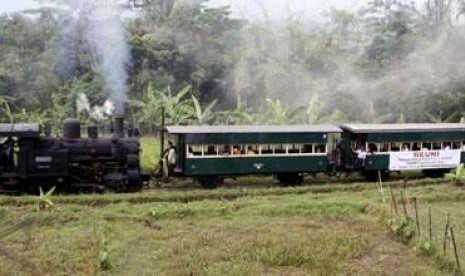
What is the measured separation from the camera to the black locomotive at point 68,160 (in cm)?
1862

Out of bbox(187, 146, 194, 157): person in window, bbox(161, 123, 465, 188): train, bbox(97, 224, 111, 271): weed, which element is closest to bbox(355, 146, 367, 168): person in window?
bbox(161, 123, 465, 188): train

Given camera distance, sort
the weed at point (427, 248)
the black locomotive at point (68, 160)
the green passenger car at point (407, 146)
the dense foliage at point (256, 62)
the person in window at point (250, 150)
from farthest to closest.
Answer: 1. the dense foliage at point (256, 62)
2. the green passenger car at point (407, 146)
3. the person in window at point (250, 150)
4. the black locomotive at point (68, 160)
5. the weed at point (427, 248)

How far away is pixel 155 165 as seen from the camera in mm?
22453

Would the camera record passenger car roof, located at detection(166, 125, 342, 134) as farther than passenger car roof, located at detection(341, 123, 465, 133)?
No

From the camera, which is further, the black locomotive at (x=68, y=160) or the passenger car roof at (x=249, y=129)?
the passenger car roof at (x=249, y=129)

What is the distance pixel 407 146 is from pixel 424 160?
847 millimetres

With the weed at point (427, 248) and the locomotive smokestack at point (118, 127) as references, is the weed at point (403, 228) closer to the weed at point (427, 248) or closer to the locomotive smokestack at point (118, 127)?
the weed at point (427, 248)

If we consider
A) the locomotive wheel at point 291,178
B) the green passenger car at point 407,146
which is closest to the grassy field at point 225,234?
the locomotive wheel at point 291,178

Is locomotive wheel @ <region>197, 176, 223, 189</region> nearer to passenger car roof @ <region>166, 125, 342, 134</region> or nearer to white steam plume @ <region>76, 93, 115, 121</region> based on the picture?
passenger car roof @ <region>166, 125, 342, 134</region>

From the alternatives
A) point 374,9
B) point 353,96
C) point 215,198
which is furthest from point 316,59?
point 215,198

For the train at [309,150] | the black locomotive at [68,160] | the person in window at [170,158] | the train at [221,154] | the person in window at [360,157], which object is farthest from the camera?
the person in window at [360,157]

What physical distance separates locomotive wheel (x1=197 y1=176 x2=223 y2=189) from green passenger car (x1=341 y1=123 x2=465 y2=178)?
15.7 ft

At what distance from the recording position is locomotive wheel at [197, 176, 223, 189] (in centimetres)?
2086

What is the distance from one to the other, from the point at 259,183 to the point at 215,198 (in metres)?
3.80
